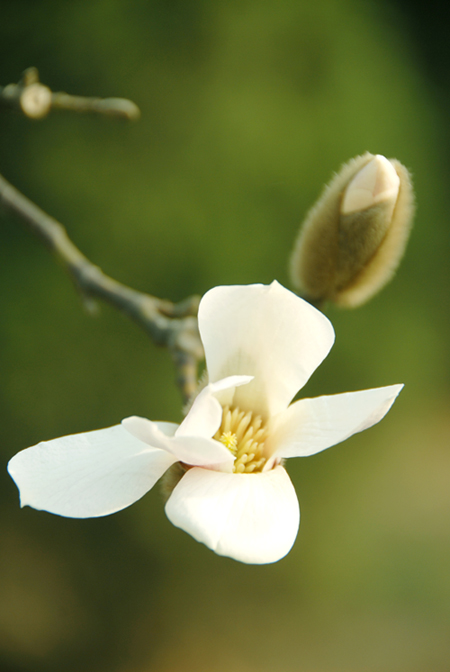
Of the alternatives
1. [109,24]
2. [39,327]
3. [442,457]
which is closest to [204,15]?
[109,24]

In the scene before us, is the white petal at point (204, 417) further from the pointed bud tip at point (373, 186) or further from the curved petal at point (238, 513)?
the pointed bud tip at point (373, 186)

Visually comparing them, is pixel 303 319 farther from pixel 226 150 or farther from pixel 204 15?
pixel 204 15

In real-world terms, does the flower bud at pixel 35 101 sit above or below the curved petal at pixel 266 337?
above

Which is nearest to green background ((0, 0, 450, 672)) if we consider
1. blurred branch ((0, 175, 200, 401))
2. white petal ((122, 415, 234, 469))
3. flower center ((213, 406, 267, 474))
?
blurred branch ((0, 175, 200, 401))

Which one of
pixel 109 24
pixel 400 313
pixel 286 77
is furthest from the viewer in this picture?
pixel 400 313

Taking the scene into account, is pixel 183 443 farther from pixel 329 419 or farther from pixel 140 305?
pixel 140 305

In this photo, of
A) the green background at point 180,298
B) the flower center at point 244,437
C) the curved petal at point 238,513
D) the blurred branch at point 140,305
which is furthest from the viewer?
the green background at point 180,298

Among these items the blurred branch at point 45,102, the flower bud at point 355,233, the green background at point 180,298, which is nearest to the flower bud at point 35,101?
the blurred branch at point 45,102
